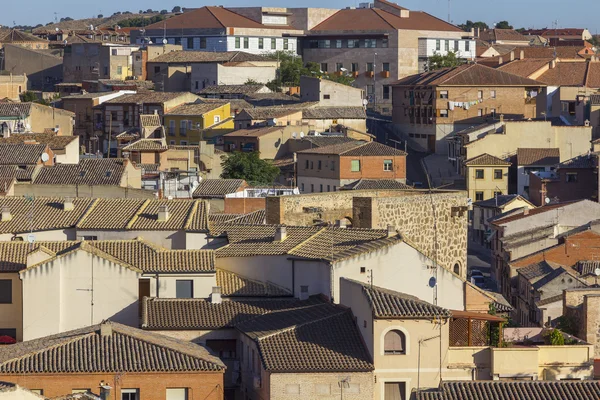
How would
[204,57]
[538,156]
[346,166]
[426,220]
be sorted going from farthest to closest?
1. [204,57]
2. [538,156]
3. [346,166]
4. [426,220]

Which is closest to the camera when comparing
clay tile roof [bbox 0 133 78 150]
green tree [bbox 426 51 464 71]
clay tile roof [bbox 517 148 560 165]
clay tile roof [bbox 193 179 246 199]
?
clay tile roof [bbox 193 179 246 199]

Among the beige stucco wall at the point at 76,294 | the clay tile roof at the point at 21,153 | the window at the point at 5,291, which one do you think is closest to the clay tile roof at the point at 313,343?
the beige stucco wall at the point at 76,294

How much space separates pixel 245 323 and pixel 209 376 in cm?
223

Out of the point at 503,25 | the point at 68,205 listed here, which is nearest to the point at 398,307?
the point at 68,205

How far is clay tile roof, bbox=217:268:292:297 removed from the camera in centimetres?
2770

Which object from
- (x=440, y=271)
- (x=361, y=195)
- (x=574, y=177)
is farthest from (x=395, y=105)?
(x=440, y=271)

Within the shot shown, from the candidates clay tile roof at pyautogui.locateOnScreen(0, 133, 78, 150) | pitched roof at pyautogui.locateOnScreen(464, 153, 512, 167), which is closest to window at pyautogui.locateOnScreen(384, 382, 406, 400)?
clay tile roof at pyautogui.locateOnScreen(0, 133, 78, 150)

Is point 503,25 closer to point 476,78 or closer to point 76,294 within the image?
point 476,78

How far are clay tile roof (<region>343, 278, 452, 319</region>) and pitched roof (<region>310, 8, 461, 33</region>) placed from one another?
200ft

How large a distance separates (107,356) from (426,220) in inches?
425

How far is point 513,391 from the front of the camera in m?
21.9

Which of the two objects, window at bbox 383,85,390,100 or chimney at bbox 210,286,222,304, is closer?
chimney at bbox 210,286,222,304

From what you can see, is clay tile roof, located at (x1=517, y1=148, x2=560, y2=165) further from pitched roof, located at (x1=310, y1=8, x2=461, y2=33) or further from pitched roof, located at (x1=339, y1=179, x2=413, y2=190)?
pitched roof, located at (x1=310, y1=8, x2=461, y2=33)

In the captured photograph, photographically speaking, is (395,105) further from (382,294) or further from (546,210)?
(382,294)
